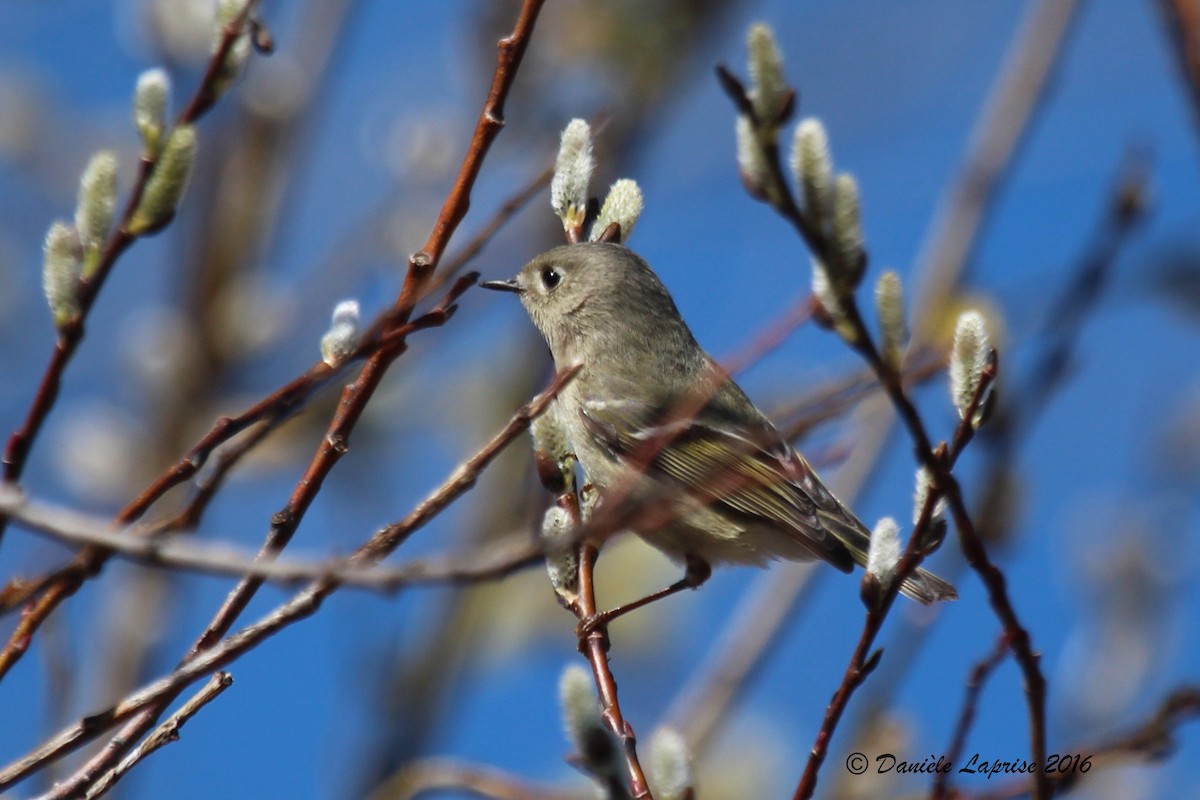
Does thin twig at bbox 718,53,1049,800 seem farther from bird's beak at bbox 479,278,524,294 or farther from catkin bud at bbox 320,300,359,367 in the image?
bird's beak at bbox 479,278,524,294

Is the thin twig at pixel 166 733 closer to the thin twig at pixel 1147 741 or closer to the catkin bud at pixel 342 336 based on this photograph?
the catkin bud at pixel 342 336

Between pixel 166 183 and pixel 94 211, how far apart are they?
0.18ft

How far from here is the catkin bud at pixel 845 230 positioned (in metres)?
0.85

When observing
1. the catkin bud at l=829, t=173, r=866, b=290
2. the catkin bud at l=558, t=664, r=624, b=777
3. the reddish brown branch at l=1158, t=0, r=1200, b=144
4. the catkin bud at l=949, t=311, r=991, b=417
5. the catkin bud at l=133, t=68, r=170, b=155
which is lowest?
the catkin bud at l=558, t=664, r=624, b=777

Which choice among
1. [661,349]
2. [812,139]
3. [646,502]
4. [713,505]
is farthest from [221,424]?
[661,349]

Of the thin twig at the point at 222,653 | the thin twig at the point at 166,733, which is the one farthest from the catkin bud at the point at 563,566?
the thin twig at the point at 166,733

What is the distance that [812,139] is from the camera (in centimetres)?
87

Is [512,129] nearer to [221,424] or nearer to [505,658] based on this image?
[505,658]

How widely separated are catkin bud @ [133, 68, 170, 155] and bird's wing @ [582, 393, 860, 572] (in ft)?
3.85

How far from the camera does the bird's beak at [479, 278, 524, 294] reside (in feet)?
7.95

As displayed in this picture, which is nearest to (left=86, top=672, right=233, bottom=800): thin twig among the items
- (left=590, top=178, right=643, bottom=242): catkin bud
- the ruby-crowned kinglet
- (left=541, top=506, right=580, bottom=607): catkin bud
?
(left=541, top=506, right=580, bottom=607): catkin bud

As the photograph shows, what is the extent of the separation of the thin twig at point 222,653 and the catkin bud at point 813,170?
0.30 meters

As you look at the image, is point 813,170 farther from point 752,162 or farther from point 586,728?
point 586,728

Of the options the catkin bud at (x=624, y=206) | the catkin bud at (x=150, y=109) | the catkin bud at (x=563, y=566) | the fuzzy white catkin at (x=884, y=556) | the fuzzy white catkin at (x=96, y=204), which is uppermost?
the catkin bud at (x=624, y=206)
